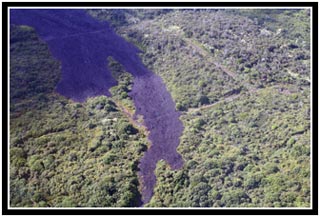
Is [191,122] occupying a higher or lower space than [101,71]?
lower

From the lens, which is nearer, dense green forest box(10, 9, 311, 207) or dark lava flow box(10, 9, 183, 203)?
dense green forest box(10, 9, 311, 207)

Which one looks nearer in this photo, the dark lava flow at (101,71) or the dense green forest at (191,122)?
the dense green forest at (191,122)

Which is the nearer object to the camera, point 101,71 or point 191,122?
point 191,122

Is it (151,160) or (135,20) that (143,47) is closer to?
(135,20)

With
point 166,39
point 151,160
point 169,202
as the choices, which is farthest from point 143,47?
point 169,202
